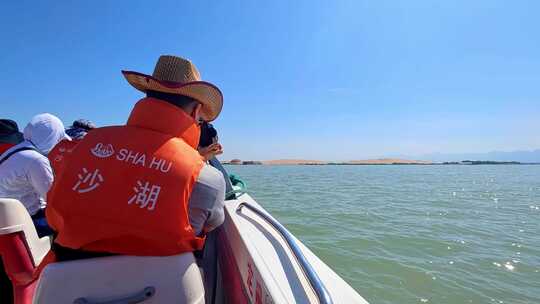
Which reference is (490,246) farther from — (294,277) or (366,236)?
(294,277)

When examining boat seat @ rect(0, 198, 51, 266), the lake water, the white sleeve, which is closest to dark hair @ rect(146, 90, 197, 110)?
boat seat @ rect(0, 198, 51, 266)

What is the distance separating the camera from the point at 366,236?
18.3 feet

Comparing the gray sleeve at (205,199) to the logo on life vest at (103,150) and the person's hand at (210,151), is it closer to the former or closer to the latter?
the logo on life vest at (103,150)

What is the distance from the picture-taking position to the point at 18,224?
170 cm

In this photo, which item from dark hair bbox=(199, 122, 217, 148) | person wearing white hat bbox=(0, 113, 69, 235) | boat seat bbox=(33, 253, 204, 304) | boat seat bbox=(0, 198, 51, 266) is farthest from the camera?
dark hair bbox=(199, 122, 217, 148)

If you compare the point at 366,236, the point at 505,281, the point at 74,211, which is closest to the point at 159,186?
the point at 74,211

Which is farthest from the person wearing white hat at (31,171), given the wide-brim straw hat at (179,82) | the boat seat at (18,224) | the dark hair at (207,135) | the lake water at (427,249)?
the lake water at (427,249)

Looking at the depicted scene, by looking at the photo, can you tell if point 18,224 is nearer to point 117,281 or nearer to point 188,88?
point 117,281

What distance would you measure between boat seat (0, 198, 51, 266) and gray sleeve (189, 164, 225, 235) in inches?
46.9

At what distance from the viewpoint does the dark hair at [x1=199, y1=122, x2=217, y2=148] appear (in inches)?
97.0

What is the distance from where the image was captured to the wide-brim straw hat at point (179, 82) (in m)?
1.24

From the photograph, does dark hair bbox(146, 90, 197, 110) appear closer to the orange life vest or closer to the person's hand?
the orange life vest

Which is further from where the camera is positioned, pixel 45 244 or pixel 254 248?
pixel 45 244

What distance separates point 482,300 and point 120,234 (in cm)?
405
